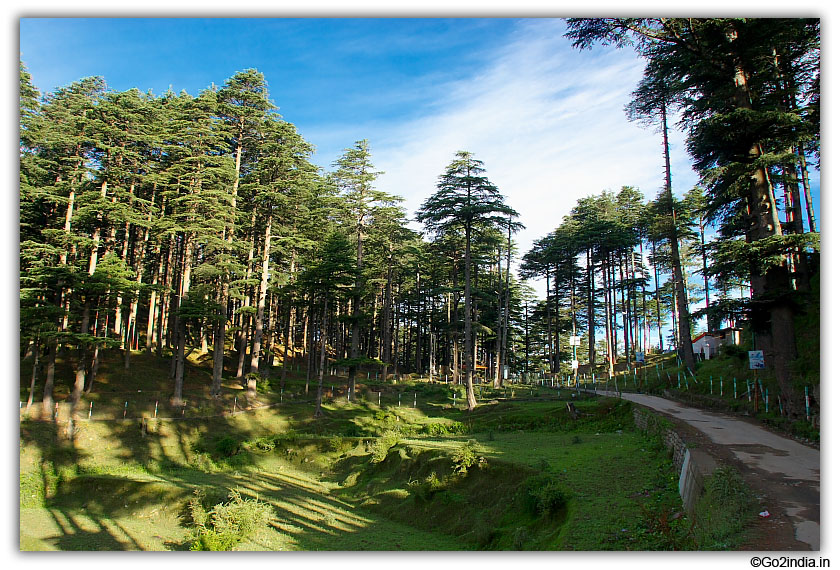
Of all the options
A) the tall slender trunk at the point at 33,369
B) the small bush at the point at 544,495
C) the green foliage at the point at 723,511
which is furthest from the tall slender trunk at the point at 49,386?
the green foliage at the point at 723,511

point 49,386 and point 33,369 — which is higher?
point 33,369

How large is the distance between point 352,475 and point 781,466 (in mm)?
12975

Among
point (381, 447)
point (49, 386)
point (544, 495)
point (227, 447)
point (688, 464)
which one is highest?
point (49, 386)

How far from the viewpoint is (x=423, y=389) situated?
3278cm

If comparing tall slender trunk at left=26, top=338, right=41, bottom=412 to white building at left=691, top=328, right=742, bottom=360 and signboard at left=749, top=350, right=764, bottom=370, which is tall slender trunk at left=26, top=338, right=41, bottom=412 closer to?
signboard at left=749, top=350, right=764, bottom=370

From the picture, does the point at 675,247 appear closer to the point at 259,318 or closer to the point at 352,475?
the point at 352,475

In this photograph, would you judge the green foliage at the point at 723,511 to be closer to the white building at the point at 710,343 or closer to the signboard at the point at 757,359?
the signboard at the point at 757,359

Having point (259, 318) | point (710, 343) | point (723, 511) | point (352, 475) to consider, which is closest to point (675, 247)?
point (710, 343)

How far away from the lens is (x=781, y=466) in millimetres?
7402

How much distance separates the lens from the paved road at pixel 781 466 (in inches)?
214

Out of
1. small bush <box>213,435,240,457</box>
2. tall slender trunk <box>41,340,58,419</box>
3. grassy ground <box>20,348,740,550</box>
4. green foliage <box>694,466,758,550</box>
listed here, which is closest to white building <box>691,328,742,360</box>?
grassy ground <box>20,348,740,550</box>

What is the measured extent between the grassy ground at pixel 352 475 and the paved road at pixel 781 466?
1207 mm

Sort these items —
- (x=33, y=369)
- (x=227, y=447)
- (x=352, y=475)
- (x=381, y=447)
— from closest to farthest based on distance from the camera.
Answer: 1. (x=352, y=475)
2. (x=381, y=447)
3. (x=33, y=369)
4. (x=227, y=447)

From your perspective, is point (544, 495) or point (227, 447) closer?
point (544, 495)
